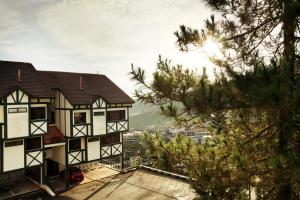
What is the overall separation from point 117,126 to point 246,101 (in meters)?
19.3

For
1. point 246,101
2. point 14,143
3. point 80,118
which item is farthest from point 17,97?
point 246,101

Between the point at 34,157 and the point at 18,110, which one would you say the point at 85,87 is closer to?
the point at 18,110

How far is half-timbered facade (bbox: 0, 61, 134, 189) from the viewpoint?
18.5 m

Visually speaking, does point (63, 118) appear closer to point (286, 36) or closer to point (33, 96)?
point (33, 96)

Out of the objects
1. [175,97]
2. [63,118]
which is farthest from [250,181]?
[63,118]

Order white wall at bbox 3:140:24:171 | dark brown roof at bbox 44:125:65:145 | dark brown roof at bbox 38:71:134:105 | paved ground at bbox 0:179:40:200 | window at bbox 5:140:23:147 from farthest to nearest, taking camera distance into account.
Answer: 1. dark brown roof at bbox 38:71:134:105
2. dark brown roof at bbox 44:125:65:145
3. paved ground at bbox 0:179:40:200
4. window at bbox 5:140:23:147
5. white wall at bbox 3:140:24:171

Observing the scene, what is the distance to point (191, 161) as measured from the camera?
27.9 ft

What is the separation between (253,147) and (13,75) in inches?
739

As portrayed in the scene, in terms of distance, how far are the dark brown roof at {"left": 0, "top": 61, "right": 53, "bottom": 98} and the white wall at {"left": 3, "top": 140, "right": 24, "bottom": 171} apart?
3.77m

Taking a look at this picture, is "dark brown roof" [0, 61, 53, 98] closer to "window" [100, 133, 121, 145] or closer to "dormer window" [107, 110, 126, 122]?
"dormer window" [107, 110, 126, 122]

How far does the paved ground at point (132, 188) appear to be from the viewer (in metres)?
18.5

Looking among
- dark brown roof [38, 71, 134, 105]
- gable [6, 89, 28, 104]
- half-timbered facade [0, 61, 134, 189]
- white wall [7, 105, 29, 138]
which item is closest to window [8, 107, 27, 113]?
half-timbered facade [0, 61, 134, 189]

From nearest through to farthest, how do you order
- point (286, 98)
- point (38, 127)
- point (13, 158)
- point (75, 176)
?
point (286, 98) → point (13, 158) → point (38, 127) → point (75, 176)

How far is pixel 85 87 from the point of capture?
25.0m
